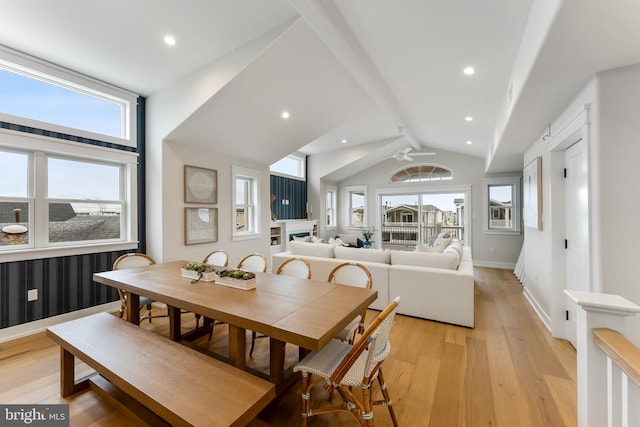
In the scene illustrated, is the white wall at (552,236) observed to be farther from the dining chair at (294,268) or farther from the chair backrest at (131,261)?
the chair backrest at (131,261)

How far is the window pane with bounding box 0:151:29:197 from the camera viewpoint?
275 centimetres

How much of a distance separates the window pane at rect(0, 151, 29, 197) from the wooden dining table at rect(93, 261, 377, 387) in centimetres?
154

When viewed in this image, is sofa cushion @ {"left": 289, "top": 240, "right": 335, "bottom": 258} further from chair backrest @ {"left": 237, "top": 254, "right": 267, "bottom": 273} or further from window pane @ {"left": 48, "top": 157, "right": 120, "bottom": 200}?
window pane @ {"left": 48, "top": 157, "right": 120, "bottom": 200}

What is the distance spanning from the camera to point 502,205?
6.57 m

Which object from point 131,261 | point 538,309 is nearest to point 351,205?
point 538,309

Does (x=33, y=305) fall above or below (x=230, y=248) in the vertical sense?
below

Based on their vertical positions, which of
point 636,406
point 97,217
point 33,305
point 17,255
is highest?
point 97,217

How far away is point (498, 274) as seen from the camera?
571 cm

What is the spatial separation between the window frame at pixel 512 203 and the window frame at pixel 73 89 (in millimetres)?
7510

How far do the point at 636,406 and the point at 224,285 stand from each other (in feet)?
7.37

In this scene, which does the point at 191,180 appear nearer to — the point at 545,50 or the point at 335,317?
the point at 335,317

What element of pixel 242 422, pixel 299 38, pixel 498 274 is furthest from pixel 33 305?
pixel 498 274

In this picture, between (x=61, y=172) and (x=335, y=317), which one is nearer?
(x=335, y=317)

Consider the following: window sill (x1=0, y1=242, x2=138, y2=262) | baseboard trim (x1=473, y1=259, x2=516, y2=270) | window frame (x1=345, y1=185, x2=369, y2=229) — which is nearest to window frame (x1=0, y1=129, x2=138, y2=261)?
window sill (x1=0, y1=242, x2=138, y2=262)
